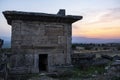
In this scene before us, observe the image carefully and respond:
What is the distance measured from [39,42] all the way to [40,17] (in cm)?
158

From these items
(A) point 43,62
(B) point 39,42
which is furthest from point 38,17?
(A) point 43,62

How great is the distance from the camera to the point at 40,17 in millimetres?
10695

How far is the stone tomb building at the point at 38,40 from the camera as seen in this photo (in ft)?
34.1

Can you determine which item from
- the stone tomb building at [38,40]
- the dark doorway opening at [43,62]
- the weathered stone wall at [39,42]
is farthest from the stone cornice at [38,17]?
the dark doorway opening at [43,62]

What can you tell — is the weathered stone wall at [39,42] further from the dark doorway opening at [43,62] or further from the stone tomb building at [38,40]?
the dark doorway opening at [43,62]

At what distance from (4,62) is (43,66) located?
292 cm

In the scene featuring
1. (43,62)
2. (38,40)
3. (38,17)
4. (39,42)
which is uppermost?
(38,17)

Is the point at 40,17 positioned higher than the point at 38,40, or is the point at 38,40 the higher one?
the point at 40,17

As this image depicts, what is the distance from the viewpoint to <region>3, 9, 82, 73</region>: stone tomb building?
10.4 metres

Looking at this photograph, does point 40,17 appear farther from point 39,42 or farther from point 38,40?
point 39,42

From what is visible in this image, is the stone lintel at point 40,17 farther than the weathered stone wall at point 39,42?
No

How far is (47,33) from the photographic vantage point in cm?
1114

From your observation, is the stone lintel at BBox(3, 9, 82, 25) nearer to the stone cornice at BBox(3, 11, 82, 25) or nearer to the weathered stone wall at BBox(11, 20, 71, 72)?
the stone cornice at BBox(3, 11, 82, 25)

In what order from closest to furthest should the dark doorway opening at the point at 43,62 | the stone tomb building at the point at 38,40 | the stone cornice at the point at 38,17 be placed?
1. the stone cornice at the point at 38,17
2. the stone tomb building at the point at 38,40
3. the dark doorway opening at the point at 43,62
